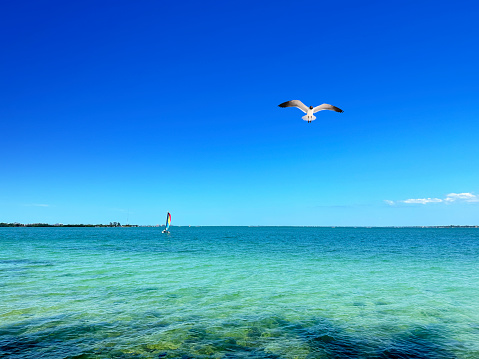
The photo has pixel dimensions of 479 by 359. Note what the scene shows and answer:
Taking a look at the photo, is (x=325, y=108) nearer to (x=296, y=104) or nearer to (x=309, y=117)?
(x=309, y=117)

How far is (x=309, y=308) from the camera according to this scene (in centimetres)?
1337

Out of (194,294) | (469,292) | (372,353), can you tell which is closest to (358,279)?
(469,292)

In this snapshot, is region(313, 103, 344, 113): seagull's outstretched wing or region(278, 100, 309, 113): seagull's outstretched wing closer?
region(278, 100, 309, 113): seagull's outstretched wing

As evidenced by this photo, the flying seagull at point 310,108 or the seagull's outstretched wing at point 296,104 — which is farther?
the flying seagull at point 310,108

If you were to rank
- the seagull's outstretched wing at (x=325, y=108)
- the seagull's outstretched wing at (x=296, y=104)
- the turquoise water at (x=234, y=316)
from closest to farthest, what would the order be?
the turquoise water at (x=234, y=316), the seagull's outstretched wing at (x=296, y=104), the seagull's outstretched wing at (x=325, y=108)

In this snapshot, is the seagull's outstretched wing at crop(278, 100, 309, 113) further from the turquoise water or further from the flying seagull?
the turquoise water

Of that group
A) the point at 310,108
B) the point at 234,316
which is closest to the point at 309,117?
the point at 310,108

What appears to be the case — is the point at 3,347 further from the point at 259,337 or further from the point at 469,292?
the point at 469,292

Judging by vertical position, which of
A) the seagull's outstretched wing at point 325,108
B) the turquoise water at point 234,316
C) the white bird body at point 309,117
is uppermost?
the seagull's outstretched wing at point 325,108

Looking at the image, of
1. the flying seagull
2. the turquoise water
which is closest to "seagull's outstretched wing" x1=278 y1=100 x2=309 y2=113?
the flying seagull

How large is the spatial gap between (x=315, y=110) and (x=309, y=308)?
15.1 meters

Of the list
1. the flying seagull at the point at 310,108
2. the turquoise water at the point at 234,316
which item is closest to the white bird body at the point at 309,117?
the flying seagull at the point at 310,108

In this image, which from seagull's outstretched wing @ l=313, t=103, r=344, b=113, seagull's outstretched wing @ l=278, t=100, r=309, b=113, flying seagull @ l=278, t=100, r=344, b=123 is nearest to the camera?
seagull's outstretched wing @ l=278, t=100, r=309, b=113

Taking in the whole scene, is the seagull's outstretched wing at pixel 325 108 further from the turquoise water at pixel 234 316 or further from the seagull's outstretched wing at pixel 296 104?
the turquoise water at pixel 234 316
